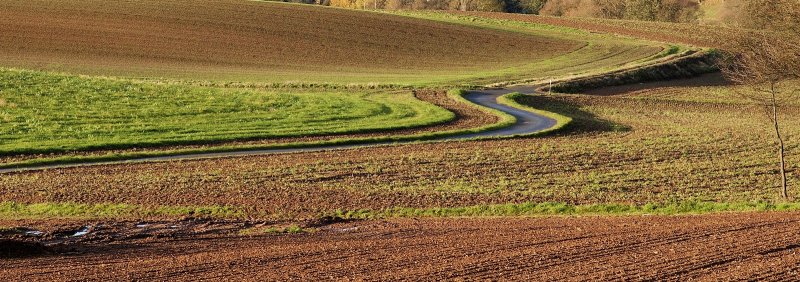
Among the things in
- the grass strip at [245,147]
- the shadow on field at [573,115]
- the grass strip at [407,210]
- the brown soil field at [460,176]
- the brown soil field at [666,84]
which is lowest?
the brown soil field at [666,84]

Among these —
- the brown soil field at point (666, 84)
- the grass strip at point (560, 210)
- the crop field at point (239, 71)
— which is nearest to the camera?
the grass strip at point (560, 210)

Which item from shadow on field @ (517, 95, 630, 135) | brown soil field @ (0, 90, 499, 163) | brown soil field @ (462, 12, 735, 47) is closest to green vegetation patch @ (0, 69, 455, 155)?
brown soil field @ (0, 90, 499, 163)

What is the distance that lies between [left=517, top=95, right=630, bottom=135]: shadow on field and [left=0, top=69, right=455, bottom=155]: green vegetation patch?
6.06 metres

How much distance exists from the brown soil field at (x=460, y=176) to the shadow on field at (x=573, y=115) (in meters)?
0.58

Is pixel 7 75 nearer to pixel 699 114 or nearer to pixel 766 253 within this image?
pixel 699 114

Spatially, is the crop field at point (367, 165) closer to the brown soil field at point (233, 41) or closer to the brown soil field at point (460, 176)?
the brown soil field at point (460, 176)

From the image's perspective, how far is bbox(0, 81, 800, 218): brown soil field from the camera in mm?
28734

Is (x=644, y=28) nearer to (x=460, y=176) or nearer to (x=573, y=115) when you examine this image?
(x=573, y=115)

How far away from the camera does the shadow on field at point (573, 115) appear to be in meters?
47.0

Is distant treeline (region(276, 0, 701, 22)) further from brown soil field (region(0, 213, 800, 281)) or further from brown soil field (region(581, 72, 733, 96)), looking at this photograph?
brown soil field (region(0, 213, 800, 281))

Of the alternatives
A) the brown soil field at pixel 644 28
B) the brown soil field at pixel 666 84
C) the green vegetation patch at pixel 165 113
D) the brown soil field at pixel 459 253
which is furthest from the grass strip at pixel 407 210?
the brown soil field at pixel 644 28

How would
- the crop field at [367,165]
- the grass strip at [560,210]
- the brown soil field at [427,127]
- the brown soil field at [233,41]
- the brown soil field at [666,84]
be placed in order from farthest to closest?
the brown soil field at [233,41] → the brown soil field at [666,84] → the brown soil field at [427,127] → the grass strip at [560,210] → the crop field at [367,165]

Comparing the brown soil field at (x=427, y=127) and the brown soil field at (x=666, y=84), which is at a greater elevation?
the brown soil field at (x=427, y=127)

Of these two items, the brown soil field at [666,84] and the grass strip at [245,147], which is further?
the brown soil field at [666,84]
